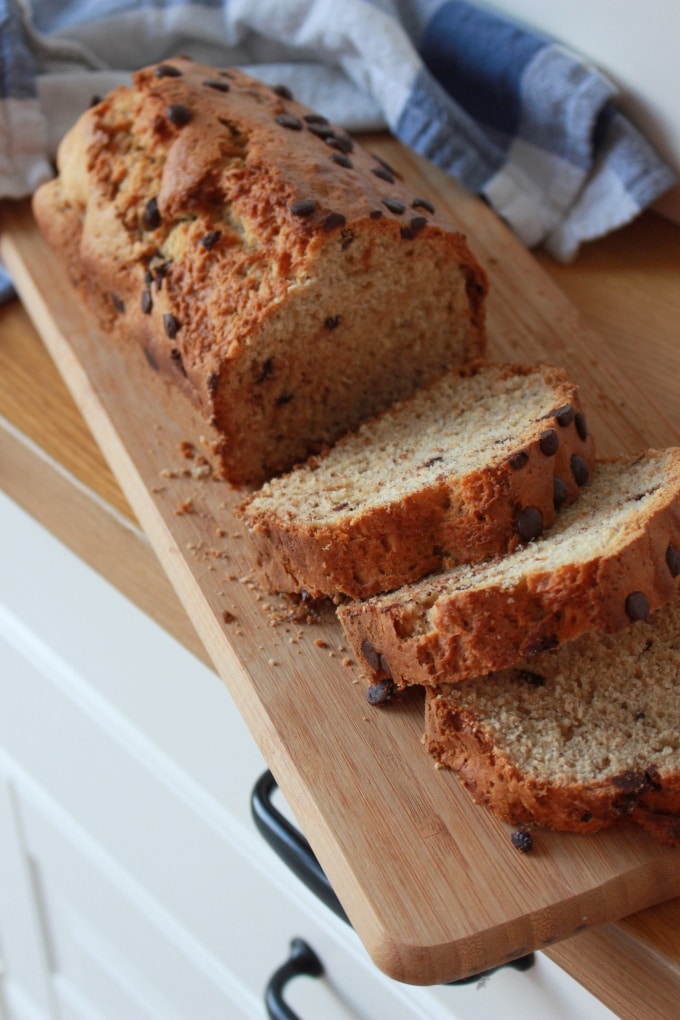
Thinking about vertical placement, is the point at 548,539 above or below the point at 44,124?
above

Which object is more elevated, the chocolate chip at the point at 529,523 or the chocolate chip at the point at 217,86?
the chocolate chip at the point at 217,86

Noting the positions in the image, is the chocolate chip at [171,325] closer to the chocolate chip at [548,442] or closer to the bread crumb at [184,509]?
the bread crumb at [184,509]

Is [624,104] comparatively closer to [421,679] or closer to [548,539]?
[548,539]

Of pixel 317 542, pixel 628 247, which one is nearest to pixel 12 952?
pixel 317 542

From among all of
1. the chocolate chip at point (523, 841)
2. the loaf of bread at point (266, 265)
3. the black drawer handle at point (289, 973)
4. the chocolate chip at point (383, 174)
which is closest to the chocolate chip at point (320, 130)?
the loaf of bread at point (266, 265)

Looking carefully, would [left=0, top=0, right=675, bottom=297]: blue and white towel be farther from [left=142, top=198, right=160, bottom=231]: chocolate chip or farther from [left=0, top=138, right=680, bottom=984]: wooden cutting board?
[left=142, top=198, right=160, bottom=231]: chocolate chip

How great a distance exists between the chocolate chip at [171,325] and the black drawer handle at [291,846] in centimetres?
87

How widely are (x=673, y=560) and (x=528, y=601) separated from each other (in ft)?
0.79

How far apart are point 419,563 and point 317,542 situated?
0.57ft

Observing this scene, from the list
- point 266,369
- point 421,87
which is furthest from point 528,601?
point 421,87

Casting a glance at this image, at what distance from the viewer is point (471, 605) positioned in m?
1.55

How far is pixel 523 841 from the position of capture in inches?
60.1

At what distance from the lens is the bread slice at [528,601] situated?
1.53m

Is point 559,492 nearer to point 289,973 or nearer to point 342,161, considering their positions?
point 342,161
